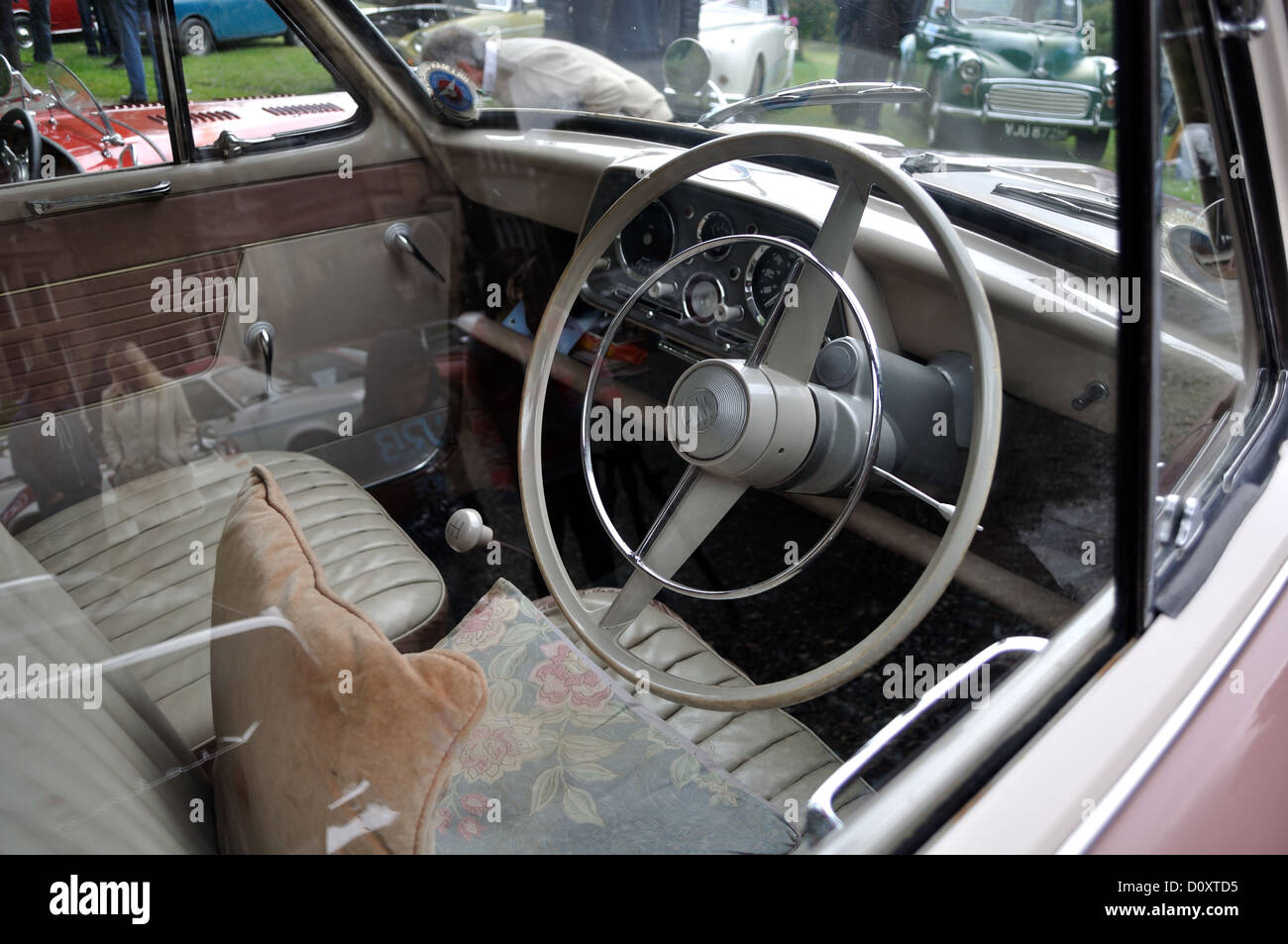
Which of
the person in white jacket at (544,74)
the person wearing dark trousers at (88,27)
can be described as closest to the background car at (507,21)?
the person in white jacket at (544,74)

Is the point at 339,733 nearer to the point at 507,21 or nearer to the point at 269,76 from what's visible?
the point at 507,21

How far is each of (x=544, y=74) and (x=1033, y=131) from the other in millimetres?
1160

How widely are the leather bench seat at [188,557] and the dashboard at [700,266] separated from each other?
0.63 meters

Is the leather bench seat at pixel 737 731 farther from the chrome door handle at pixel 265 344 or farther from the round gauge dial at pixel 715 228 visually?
the chrome door handle at pixel 265 344

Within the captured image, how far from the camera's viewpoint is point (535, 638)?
1290 millimetres

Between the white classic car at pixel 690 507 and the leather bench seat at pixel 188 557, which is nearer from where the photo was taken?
the white classic car at pixel 690 507

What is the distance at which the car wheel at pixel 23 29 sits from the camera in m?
1.72

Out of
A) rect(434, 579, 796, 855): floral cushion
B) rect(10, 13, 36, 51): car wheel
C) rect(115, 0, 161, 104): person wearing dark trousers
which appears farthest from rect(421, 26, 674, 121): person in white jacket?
rect(434, 579, 796, 855): floral cushion

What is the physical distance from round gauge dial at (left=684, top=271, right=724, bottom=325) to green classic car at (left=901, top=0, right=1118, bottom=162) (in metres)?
0.44

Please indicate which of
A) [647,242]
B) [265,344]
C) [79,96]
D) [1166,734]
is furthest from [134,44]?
[1166,734]

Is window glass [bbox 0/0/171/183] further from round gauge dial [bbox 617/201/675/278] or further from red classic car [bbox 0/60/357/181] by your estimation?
round gauge dial [bbox 617/201/675/278]

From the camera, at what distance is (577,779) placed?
42.4 inches
